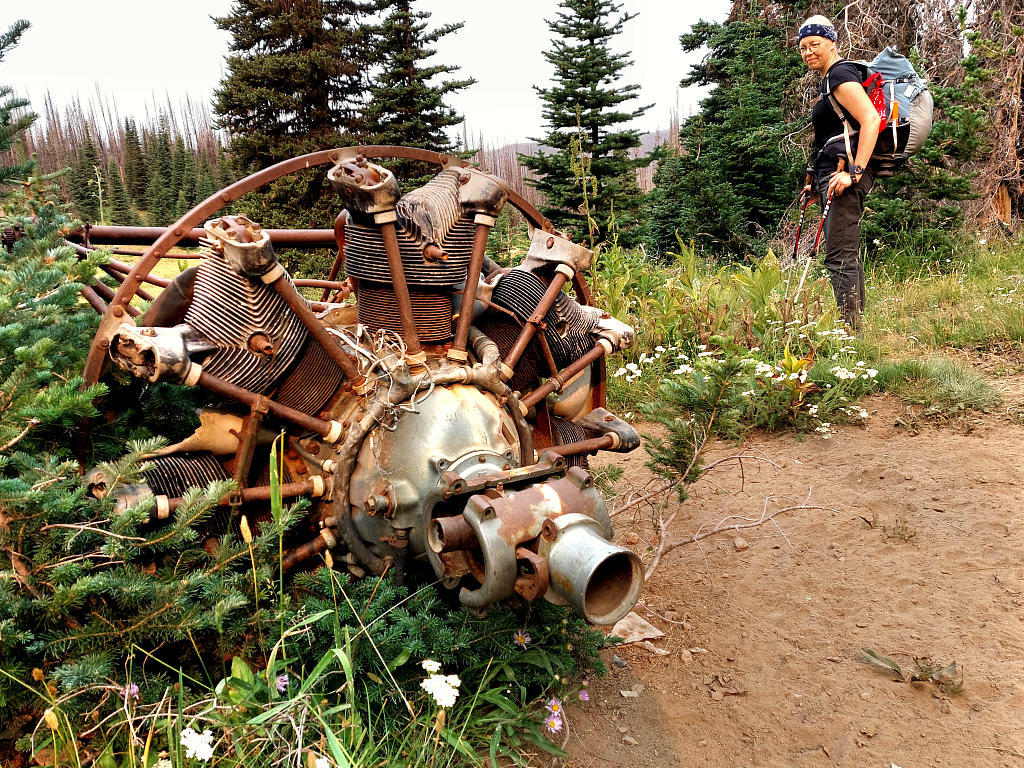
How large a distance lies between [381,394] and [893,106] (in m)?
5.04

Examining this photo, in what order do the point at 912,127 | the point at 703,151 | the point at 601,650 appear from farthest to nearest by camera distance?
1. the point at 703,151
2. the point at 912,127
3. the point at 601,650

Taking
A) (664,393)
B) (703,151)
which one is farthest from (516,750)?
(703,151)

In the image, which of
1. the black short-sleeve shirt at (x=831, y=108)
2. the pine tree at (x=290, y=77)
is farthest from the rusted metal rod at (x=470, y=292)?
the pine tree at (x=290, y=77)

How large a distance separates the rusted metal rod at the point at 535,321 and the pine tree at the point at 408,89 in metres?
9.04

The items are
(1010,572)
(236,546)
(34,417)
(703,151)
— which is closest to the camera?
(34,417)

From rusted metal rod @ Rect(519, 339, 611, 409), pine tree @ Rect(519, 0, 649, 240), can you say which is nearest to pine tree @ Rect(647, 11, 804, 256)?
pine tree @ Rect(519, 0, 649, 240)

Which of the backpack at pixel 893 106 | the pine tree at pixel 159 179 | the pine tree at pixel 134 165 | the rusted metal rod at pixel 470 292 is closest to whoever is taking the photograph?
the rusted metal rod at pixel 470 292

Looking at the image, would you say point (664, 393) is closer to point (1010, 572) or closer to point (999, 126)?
point (1010, 572)

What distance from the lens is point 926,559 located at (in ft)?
11.3

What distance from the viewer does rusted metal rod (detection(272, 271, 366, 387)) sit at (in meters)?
2.42

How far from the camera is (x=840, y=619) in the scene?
3.13 meters

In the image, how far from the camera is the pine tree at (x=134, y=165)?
63.3 feet

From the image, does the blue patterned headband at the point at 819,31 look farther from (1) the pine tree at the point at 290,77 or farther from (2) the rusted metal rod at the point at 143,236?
(1) the pine tree at the point at 290,77

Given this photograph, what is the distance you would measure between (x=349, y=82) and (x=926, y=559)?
11.7m
